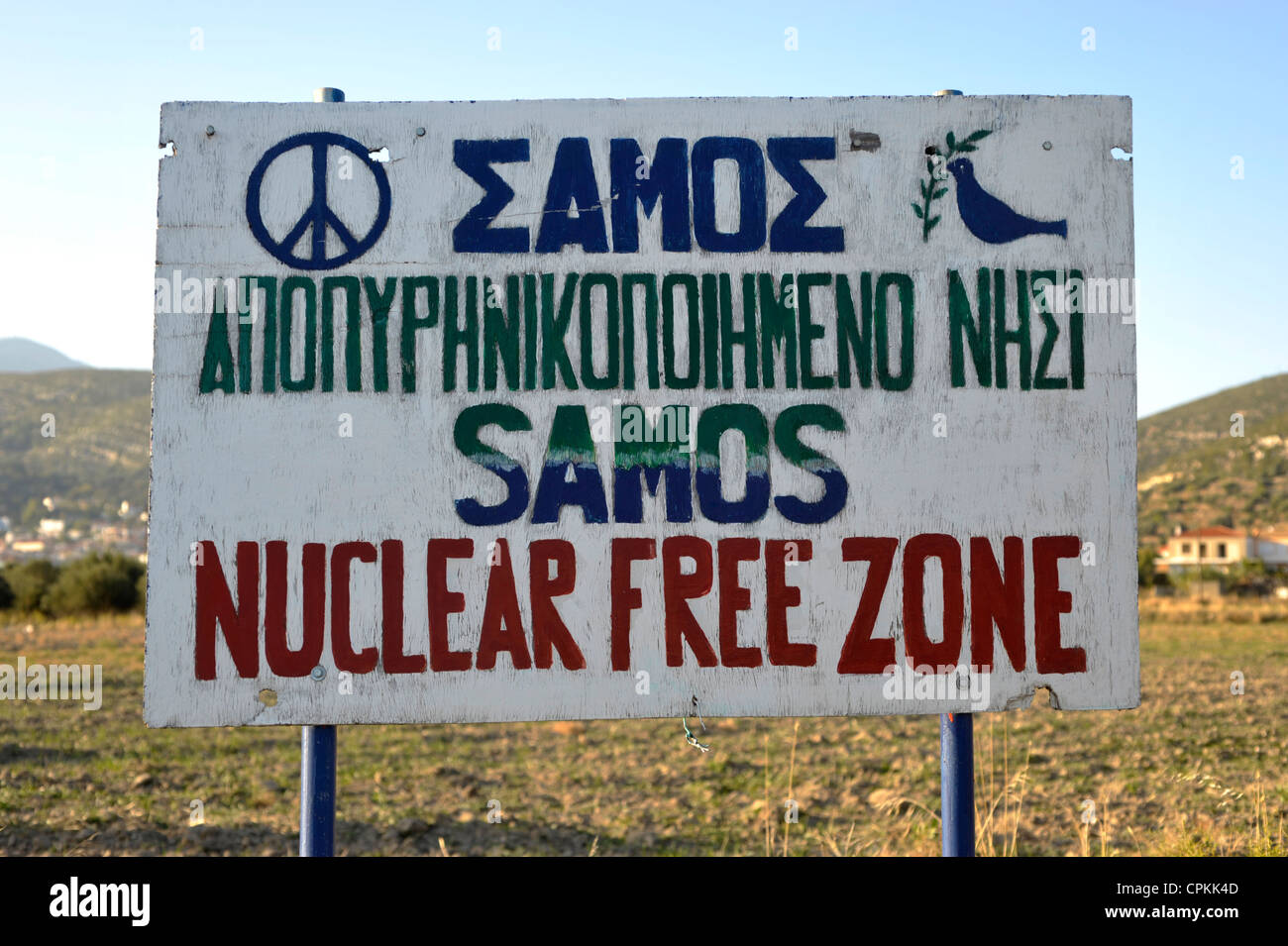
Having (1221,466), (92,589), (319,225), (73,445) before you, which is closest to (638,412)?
(319,225)

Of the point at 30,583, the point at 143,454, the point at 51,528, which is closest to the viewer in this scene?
the point at 30,583

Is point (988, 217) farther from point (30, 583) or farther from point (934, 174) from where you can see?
point (30, 583)

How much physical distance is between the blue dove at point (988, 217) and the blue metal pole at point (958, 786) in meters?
1.41

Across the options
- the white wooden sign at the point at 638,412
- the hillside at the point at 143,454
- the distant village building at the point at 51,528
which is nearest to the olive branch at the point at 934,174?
the white wooden sign at the point at 638,412

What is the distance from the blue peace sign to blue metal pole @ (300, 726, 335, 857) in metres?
1.35

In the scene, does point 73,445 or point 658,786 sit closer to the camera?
point 658,786

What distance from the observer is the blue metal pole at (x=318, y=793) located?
102 inches

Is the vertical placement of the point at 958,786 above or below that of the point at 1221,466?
below

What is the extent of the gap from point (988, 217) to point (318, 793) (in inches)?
99.0

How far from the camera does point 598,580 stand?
276 centimetres

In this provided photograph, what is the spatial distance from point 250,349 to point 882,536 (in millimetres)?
1899

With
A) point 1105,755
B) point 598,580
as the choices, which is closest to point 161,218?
point 598,580

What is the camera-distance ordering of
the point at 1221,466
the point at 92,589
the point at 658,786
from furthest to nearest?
the point at 1221,466 < the point at 92,589 < the point at 658,786

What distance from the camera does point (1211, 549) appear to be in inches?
2373
